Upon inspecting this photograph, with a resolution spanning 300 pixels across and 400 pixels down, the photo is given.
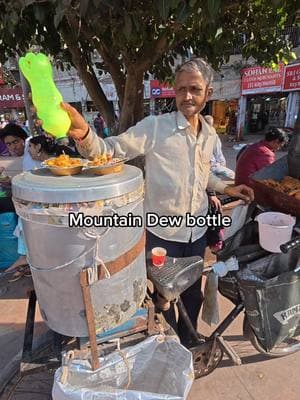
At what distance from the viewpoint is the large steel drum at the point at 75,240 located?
1.05 m

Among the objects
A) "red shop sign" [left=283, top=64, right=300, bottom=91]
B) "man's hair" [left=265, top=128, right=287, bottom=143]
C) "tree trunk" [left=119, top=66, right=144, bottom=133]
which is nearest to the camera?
"tree trunk" [left=119, top=66, right=144, bottom=133]

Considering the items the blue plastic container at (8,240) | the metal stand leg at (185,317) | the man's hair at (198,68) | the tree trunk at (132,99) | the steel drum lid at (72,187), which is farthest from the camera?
the blue plastic container at (8,240)

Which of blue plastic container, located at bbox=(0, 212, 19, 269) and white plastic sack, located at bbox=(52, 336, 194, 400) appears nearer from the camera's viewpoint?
white plastic sack, located at bbox=(52, 336, 194, 400)

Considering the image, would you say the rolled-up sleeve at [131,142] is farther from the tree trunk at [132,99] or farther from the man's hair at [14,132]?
the man's hair at [14,132]

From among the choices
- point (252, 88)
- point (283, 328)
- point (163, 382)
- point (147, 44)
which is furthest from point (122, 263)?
point (252, 88)

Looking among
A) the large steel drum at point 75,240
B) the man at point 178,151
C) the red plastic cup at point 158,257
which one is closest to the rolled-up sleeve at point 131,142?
the man at point 178,151

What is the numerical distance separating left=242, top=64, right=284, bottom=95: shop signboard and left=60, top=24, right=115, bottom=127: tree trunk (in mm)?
10915

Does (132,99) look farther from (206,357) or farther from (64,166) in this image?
(206,357)

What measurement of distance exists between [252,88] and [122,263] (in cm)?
1408

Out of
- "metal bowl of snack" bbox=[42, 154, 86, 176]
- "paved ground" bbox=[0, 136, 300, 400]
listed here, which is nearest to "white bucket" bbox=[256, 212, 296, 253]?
"paved ground" bbox=[0, 136, 300, 400]

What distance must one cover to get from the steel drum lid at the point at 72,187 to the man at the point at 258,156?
262cm

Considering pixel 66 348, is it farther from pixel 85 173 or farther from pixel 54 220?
pixel 85 173

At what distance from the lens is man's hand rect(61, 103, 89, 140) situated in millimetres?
1227

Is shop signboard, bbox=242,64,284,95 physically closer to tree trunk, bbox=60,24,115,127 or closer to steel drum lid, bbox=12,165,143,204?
tree trunk, bbox=60,24,115,127
